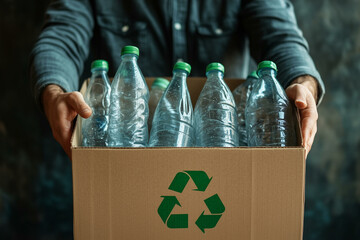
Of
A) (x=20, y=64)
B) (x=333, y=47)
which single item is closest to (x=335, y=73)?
(x=333, y=47)

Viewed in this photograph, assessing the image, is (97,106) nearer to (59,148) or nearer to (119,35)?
(119,35)

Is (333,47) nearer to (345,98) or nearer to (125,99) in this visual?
(345,98)

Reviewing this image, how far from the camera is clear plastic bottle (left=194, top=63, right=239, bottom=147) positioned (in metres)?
0.87

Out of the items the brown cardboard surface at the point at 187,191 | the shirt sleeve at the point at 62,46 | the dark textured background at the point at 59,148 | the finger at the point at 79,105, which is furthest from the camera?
the dark textured background at the point at 59,148

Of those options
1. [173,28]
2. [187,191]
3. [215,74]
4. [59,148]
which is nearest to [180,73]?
[215,74]

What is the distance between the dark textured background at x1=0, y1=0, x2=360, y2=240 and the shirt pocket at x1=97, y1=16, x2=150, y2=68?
0.68m

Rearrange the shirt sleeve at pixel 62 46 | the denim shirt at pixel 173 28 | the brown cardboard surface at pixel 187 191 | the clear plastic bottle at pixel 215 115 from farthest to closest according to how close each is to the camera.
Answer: the denim shirt at pixel 173 28 → the shirt sleeve at pixel 62 46 → the clear plastic bottle at pixel 215 115 → the brown cardboard surface at pixel 187 191

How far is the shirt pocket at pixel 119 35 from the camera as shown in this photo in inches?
52.7

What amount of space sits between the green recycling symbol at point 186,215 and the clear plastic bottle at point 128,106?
27cm

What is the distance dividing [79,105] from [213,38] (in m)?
0.73

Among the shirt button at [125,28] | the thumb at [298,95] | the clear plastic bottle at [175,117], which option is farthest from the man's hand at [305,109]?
the shirt button at [125,28]

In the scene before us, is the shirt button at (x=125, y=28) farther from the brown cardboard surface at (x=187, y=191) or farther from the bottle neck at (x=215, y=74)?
the brown cardboard surface at (x=187, y=191)

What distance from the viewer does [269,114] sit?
87 centimetres

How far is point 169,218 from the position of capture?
65 centimetres
